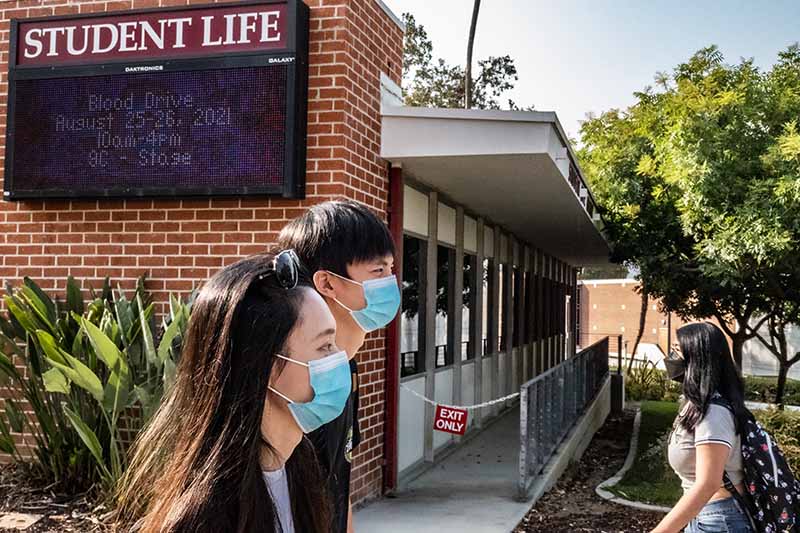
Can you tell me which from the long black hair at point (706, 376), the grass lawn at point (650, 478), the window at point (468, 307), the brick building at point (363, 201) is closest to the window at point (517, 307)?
the grass lawn at point (650, 478)

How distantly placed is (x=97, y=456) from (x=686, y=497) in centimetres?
376

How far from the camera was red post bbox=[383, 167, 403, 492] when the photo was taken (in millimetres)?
7398

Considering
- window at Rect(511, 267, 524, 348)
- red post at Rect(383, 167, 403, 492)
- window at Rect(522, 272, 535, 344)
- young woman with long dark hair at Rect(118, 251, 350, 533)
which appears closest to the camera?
young woman with long dark hair at Rect(118, 251, 350, 533)

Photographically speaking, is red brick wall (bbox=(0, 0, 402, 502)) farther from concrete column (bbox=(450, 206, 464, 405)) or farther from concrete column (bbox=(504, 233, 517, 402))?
concrete column (bbox=(504, 233, 517, 402))

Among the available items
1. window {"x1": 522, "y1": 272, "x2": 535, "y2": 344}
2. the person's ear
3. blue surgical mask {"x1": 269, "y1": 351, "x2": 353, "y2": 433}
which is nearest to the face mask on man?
the person's ear

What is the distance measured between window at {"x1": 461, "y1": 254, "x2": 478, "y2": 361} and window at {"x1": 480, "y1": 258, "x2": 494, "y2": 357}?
2.31 ft

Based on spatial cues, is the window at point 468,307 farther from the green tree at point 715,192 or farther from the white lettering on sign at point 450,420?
the white lettering on sign at point 450,420

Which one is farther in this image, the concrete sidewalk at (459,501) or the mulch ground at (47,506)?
the concrete sidewalk at (459,501)

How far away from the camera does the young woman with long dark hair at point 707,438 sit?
11.5ft

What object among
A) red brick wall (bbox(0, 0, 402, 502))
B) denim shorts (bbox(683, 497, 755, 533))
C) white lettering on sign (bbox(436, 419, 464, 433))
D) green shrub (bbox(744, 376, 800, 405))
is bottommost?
green shrub (bbox(744, 376, 800, 405))

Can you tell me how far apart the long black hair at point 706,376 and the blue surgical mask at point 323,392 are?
2215 mm

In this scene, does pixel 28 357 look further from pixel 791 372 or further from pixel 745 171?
pixel 791 372

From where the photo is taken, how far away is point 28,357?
20.3 feet

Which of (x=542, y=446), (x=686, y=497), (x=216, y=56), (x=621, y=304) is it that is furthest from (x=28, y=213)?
(x=621, y=304)
